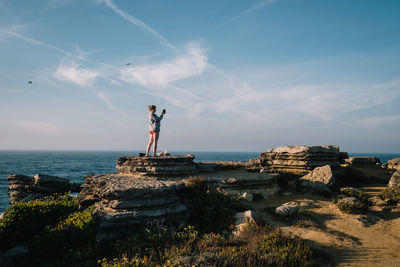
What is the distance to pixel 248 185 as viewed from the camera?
37.2ft

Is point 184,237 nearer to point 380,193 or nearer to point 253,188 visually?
point 253,188

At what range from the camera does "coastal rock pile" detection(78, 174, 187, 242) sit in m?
7.58

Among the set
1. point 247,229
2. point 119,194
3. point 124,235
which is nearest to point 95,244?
point 124,235

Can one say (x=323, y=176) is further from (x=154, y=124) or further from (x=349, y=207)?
(x=154, y=124)

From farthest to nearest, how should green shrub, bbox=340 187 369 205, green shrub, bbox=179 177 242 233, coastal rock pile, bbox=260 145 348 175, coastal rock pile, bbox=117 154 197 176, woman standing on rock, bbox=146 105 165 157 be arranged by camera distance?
coastal rock pile, bbox=260 145 348 175 → woman standing on rock, bbox=146 105 165 157 → coastal rock pile, bbox=117 154 197 176 → green shrub, bbox=340 187 369 205 → green shrub, bbox=179 177 242 233

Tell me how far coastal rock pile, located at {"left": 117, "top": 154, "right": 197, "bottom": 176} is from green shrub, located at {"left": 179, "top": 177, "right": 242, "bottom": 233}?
5.42ft

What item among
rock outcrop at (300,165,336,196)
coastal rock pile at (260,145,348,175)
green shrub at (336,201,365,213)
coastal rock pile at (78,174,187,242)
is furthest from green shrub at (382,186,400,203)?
coastal rock pile at (78,174,187,242)

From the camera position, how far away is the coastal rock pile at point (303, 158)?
14.5 metres

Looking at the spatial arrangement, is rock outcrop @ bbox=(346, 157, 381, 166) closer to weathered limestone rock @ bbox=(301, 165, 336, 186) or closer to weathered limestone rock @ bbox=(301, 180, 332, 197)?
weathered limestone rock @ bbox=(301, 165, 336, 186)

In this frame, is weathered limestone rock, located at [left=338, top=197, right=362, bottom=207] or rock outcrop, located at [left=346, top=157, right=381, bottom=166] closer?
weathered limestone rock, located at [left=338, top=197, right=362, bottom=207]

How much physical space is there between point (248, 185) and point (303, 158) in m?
5.44

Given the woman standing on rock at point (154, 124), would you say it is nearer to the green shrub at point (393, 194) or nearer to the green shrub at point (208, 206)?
the green shrub at point (208, 206)

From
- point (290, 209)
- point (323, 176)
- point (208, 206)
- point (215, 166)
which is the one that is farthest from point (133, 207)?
point (323, 176)

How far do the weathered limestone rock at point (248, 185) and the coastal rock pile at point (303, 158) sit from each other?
2.17 m
